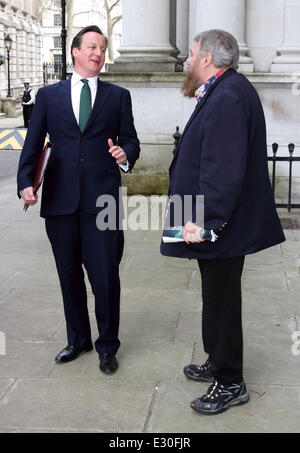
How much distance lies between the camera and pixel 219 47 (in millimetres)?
3787

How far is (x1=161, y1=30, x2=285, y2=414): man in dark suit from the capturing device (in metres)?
3.70

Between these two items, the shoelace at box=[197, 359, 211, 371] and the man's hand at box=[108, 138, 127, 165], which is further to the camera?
the shoelace at box=[197, 359, 211, 371]

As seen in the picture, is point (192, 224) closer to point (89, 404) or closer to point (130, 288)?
point (89, 404)

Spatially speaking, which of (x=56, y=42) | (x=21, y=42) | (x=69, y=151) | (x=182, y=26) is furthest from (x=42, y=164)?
(x=56, y=42)

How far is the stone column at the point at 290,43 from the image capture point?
1089 centimetres

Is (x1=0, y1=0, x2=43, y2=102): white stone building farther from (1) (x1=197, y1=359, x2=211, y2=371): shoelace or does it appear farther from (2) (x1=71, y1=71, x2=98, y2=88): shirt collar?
Result: (1) (x1=197, y1=359, x2=211, y2=371): shoelace

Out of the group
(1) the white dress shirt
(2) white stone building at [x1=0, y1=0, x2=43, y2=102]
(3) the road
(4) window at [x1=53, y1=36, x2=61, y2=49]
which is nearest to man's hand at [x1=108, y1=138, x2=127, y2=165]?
(1) the white dress shirt

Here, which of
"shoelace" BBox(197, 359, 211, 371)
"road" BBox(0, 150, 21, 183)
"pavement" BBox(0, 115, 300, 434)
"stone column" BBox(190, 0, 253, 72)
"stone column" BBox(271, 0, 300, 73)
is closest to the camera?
"pavement" BBox(0, 115, 300, 434)

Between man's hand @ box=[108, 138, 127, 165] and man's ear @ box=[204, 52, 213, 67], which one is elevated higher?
man's ear @ box=[204, 52, 213, 67]

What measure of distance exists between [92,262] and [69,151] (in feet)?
2.32

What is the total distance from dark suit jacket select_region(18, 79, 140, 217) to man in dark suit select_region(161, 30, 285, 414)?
2.23 feet

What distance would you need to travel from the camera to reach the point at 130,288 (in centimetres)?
651

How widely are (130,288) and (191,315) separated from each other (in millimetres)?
960

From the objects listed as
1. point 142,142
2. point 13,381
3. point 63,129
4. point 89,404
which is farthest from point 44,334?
point 142,142
